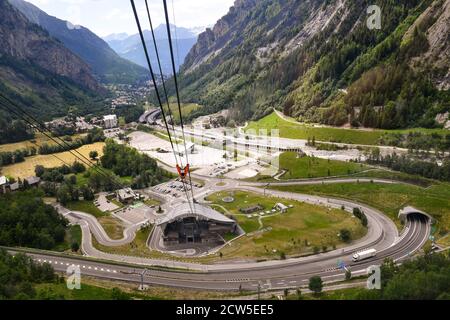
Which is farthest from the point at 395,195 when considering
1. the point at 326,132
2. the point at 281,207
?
the point at 326,132

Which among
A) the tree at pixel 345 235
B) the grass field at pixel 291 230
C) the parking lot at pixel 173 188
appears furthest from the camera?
the parking lot at pixel 173 188

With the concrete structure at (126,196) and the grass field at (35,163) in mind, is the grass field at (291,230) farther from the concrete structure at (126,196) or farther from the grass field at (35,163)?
Result: the grass field at (35,163)

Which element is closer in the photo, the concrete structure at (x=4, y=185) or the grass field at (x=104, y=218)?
the grass field at (x=104, y=218)

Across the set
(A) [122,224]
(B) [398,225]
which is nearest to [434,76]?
(B) [398,225]

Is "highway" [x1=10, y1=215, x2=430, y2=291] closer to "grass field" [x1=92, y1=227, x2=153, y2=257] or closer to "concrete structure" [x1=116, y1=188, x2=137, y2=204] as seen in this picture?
"grass field" [x1=92, y1=227, x2=153, y2=257]

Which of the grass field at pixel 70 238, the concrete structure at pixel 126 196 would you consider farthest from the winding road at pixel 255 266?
the concrete structure at pixel 126 196

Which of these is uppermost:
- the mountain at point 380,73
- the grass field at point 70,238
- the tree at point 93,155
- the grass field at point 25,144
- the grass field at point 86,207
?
the mountain at point 380,73

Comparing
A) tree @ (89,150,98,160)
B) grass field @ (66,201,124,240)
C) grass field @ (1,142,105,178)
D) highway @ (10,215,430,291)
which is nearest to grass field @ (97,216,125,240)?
grass field @ (66,201,124,240)
